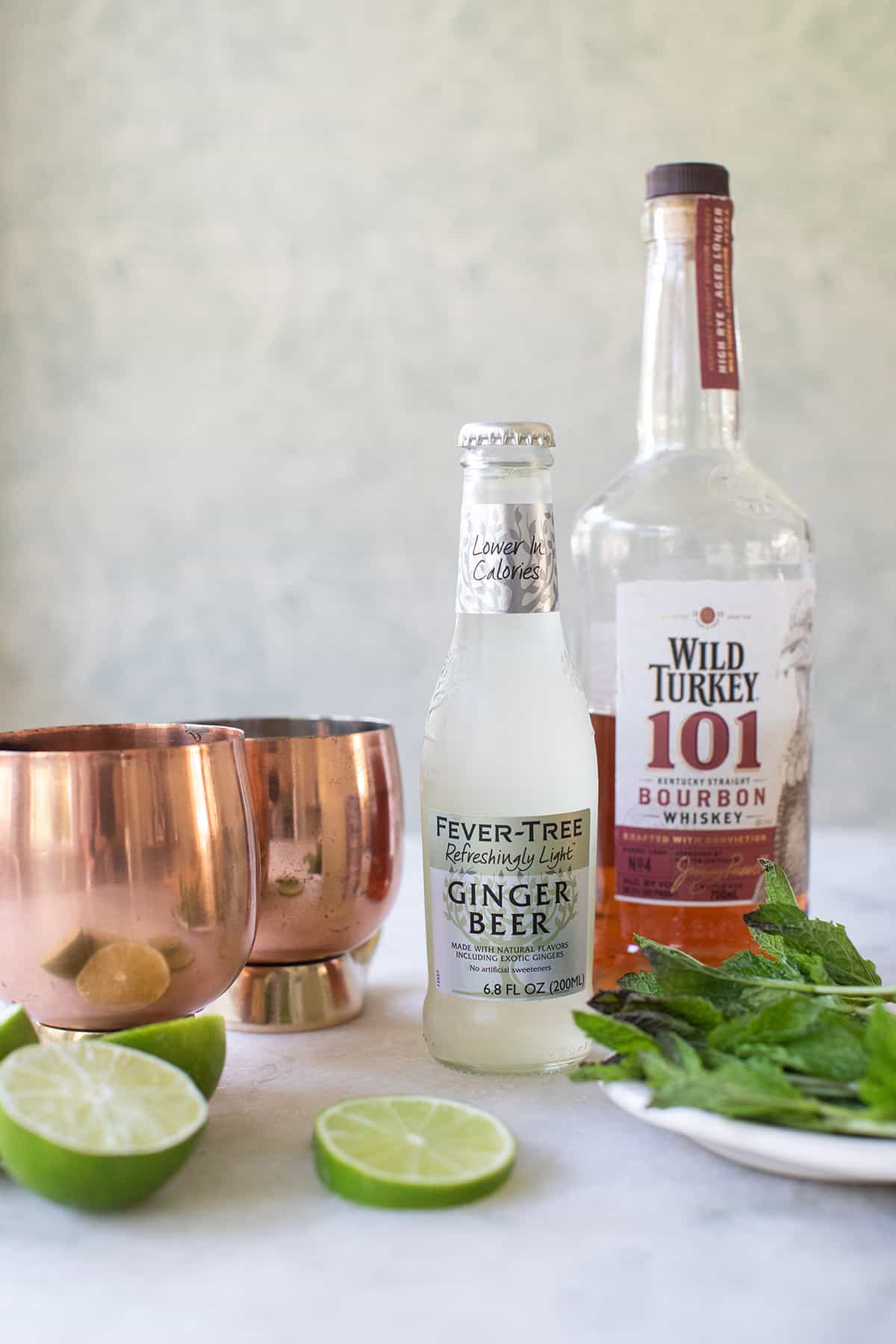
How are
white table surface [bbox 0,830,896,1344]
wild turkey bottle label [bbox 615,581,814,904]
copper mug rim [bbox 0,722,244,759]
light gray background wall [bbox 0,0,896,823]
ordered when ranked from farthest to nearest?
light gray background wall [bbox 0,0,896,823] < wild turkey bottle label [bbox 615,581,814,904] < copper mug rim [bbox 0,722,244,759] < white table surface [bbox 0,830,896,1344]

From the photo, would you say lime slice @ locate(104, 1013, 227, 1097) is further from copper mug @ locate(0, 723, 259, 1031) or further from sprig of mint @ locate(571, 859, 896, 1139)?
sprig of mint @ locate(571, 859, 896, 1139)

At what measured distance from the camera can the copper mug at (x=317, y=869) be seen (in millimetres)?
609

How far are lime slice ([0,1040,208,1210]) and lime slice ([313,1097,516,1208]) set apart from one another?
5 centimetres

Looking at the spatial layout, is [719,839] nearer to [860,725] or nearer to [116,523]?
[860,725]

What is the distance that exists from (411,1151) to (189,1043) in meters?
0.10

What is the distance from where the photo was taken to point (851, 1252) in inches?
16.0

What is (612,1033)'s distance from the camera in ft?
1.51

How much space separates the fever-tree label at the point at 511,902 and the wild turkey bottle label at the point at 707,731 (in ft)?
0.42

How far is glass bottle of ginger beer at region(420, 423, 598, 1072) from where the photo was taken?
55 cm

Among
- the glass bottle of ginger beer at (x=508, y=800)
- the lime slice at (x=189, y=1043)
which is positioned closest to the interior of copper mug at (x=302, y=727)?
A: the glass bottle of ginger beer at (x=508, y=800)

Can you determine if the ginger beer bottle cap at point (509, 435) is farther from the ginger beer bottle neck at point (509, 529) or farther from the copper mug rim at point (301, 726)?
the copper mug rim at point (301, 726)

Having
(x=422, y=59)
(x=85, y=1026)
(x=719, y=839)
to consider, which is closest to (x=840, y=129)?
(x=422, y=59)

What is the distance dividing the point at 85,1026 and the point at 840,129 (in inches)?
50.4

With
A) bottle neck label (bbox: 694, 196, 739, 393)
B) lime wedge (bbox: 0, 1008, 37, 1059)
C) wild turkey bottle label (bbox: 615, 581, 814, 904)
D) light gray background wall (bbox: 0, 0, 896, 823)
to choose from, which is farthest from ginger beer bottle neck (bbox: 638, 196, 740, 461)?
light gray background wall (bbox: 0, 0, 896, 823)
